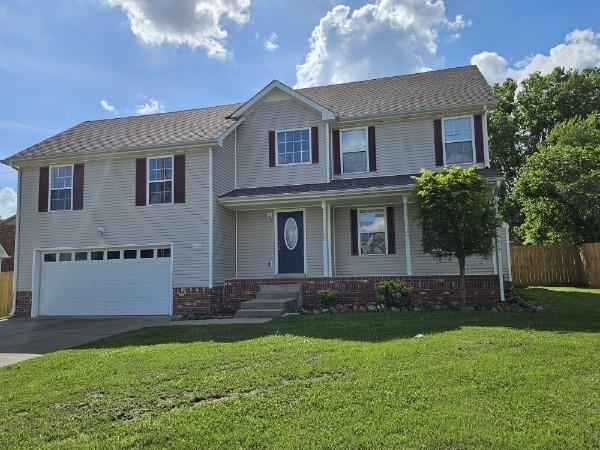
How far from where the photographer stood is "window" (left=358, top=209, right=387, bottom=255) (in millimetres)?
14836

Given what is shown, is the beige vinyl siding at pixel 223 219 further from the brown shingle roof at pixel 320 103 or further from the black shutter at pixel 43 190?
the black shutter at pixel 43 190

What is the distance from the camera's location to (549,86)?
106ft

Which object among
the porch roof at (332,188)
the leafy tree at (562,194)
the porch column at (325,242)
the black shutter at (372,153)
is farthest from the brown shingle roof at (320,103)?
the leafy tree at (562,194)

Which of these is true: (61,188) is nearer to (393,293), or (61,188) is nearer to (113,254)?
(113,254)

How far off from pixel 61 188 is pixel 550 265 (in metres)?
19.2

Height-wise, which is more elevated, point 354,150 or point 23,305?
point 354,150

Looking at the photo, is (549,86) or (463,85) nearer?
(463,85)

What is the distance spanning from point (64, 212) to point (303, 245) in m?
7.74

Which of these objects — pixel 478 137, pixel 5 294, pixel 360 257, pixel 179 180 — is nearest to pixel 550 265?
pixel 478 137

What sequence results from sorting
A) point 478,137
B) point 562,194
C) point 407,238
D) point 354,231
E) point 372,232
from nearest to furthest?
point 407,238, point 478,137, point 372,232, point 354,231, point 562,194

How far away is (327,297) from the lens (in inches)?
509

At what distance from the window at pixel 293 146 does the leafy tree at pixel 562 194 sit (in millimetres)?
12248

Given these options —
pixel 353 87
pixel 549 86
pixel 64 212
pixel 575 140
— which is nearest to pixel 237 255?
pixel 64 212

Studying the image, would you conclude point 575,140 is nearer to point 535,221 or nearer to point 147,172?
point 535,221
